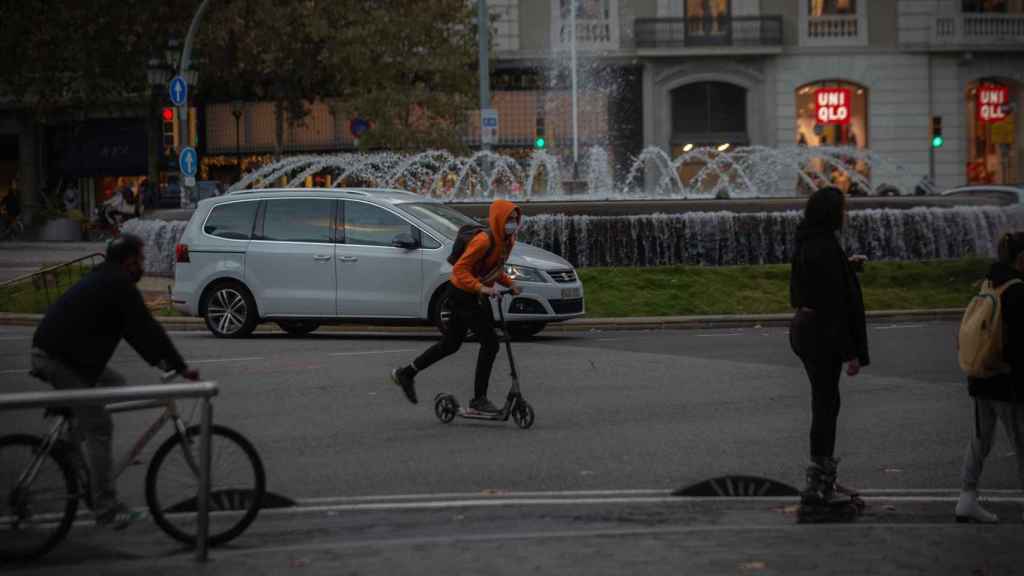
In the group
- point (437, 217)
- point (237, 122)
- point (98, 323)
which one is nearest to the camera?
point (98, 323)

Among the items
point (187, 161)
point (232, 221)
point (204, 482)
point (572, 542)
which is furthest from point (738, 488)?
point (187, 161)

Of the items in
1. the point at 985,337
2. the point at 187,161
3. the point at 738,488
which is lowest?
the point at 738,488

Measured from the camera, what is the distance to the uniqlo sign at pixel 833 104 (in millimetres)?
46469

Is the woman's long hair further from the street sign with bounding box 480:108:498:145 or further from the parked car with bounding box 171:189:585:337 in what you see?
the street sign with bounding box 480:108:498:145

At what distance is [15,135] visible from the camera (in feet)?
186

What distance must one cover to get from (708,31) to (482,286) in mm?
36046

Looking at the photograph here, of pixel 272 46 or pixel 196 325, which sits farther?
pixel 272 46

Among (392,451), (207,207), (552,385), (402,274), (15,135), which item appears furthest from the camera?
(15,135)

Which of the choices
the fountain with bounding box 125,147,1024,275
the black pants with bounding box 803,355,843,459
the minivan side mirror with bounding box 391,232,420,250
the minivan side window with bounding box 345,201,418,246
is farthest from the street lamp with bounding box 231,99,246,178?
the black pants with bounding box 803,355,843,459

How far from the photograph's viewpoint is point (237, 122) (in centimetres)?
5050

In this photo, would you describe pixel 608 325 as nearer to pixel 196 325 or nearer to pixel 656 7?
pixel 196 325

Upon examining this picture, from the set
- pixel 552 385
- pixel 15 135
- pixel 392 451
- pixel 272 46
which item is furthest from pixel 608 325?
pixel 15 135

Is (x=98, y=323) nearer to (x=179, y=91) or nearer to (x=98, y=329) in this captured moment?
(x=98, y=329)

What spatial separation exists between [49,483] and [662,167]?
127 feet
